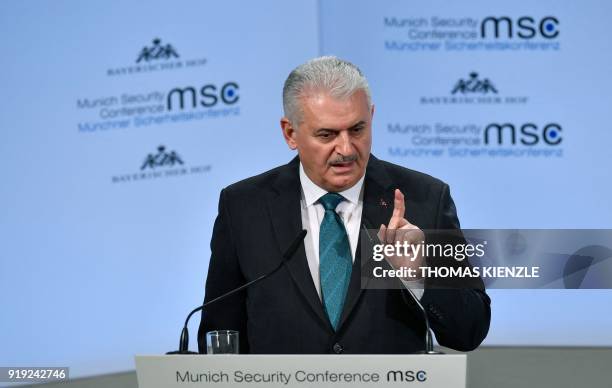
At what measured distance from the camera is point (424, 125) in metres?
5.39

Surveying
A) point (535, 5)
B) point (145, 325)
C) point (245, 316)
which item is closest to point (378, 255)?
point (245, 316)

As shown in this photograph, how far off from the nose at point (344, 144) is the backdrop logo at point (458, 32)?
9.05 feet

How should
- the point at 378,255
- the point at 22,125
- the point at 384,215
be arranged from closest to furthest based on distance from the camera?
the point at 378,255 < the point at 384,215 < the point at 22,125

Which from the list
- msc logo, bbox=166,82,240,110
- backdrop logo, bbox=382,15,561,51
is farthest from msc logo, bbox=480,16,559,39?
msc logo, bbox=166,82,240,110

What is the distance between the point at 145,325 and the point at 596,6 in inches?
115

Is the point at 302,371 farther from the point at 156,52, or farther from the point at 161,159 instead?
the point at 156,52

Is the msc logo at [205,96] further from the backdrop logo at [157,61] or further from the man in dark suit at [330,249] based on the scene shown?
the man in dark suit at [330,249]

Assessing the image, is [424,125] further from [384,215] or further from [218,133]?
[384,215]

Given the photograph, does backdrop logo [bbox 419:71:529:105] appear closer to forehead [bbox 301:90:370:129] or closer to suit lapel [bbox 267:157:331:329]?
suit lapel [bbox 267:157:331:329]

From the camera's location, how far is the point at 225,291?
2984 mm

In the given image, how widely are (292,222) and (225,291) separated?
295mm

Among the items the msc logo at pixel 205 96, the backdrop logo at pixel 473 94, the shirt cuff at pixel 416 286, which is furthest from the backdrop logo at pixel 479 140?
the shirt cuff at pixel 416 286

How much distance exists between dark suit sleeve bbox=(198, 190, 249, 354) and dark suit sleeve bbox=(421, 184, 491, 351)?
62 centimetres

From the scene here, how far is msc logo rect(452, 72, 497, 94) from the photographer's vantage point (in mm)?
5395
